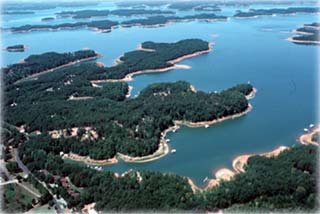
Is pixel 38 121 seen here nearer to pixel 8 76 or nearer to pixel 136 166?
pixel 136 166

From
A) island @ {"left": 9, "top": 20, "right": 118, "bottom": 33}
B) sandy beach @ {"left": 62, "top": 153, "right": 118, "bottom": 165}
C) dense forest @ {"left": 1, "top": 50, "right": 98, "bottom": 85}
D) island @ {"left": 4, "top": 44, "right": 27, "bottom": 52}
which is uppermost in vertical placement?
island @ {"left": 9, "top": 20, "right": 118, "bottom": 33}

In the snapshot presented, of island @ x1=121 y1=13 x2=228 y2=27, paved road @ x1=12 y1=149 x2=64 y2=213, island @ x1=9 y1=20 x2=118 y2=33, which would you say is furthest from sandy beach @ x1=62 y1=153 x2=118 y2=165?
island @ x1=121 y1=13 x2=228 y2=27

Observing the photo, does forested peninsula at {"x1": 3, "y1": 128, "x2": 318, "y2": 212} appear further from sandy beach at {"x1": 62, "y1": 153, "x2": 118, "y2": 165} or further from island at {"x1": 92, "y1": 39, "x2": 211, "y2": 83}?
island at {"x1": 92, "y1": 39, "x2": 211, "y2": 83}

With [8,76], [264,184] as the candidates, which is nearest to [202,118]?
[264,184]

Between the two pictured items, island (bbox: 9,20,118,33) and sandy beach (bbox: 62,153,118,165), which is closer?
sandy beach (bbox: 62,153,118,165)

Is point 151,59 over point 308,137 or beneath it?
over

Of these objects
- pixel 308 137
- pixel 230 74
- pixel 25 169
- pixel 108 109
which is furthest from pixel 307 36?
pixel 25 169

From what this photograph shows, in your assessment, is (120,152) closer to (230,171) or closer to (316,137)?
(230,171)
